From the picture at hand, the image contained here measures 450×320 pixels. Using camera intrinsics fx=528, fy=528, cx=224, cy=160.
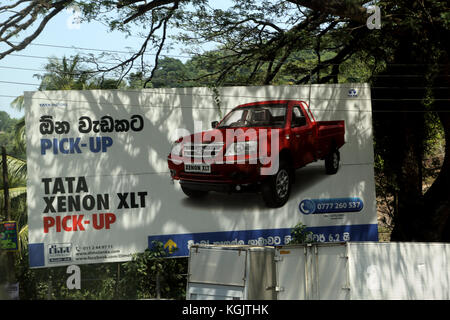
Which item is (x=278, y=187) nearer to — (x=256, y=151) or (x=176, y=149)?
(x=256, y=151)

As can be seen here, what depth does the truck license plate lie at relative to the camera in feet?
41.2

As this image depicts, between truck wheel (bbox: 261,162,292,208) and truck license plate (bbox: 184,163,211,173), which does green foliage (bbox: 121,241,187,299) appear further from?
truck wheel (bbox: 261,162,292,208)

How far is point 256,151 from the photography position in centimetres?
1270

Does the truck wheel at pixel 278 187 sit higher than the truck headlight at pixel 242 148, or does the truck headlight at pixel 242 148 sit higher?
the truck headlight at pixel 242 148

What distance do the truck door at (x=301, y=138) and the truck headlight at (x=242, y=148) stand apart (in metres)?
1.09

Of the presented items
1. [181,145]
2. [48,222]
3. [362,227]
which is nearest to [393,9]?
[362,227]

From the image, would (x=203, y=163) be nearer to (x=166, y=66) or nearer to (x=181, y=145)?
(x=181, y=145)

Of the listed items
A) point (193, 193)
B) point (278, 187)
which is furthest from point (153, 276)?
point (278, 187)

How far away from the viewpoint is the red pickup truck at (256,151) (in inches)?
493

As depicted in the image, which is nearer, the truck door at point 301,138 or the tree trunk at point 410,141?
the truck door at point 301,138

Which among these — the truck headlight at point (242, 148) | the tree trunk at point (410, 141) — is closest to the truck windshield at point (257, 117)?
the truck headlight at point (242, 148)

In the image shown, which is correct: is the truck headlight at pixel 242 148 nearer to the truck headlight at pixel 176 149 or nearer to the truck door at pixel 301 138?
the truck door at pixel 301 138

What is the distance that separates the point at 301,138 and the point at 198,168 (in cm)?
276

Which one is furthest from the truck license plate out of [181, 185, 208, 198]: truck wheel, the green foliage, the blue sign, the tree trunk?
the tree trunk
